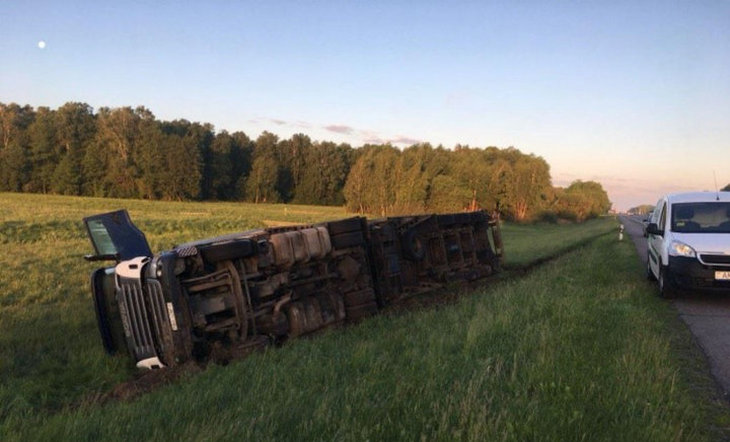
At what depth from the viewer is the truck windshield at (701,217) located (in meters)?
10.2

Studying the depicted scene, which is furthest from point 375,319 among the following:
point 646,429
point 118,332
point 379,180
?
point 379,180

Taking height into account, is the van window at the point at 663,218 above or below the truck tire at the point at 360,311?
above

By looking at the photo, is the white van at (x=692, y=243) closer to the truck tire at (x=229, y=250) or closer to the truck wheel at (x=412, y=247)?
the truck wheel at (x=412, y=247)

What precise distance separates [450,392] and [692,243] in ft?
24.0

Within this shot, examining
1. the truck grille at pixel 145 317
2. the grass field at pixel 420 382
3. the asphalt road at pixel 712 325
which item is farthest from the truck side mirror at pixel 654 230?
the truck grille at pixel 145 317

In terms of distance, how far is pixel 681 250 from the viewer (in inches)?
378

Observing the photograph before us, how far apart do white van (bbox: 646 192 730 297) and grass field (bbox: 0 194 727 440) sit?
886 millimetres

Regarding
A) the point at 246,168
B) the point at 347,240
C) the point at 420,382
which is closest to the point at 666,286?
the point at 347,240

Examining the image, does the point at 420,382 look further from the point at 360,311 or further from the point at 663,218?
the point at 663,218

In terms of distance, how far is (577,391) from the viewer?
441 centimetres

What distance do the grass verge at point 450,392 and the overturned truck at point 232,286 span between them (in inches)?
30.7

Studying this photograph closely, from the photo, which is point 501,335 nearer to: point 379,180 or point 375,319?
point 375,319

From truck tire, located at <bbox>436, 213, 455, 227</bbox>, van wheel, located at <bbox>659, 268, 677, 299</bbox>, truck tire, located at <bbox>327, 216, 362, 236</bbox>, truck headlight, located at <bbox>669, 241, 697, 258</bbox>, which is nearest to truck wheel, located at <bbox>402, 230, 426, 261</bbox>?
truck tire, located at <bbox>436, 213, 455, 227</bbox>

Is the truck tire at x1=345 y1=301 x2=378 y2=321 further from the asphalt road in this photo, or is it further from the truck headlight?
the truck headlight
